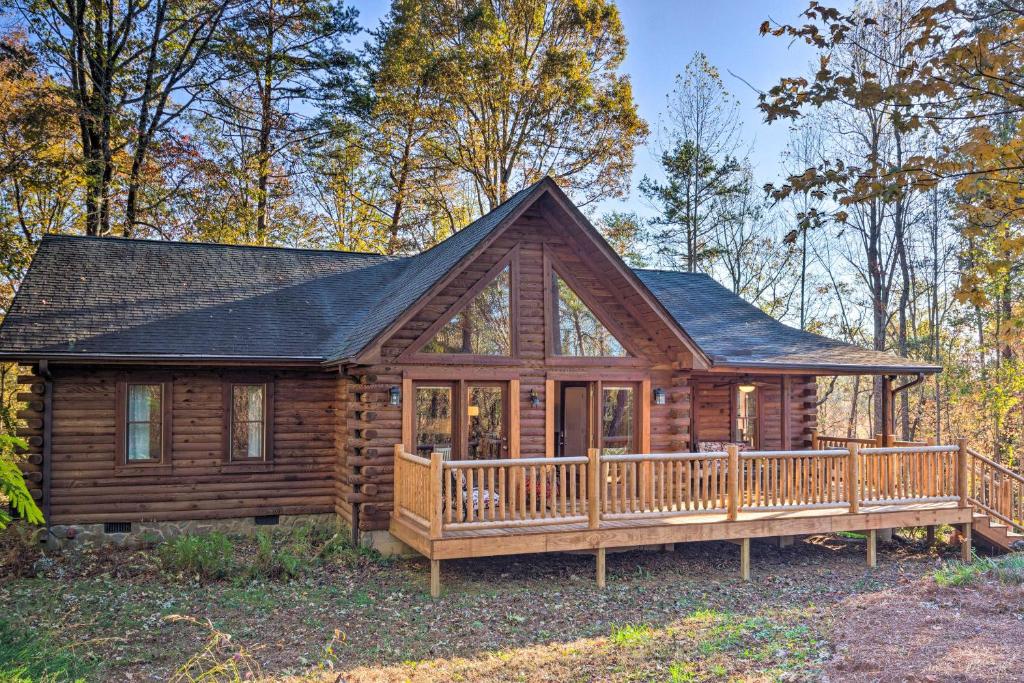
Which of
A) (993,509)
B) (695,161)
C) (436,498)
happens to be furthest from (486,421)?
(695,161)

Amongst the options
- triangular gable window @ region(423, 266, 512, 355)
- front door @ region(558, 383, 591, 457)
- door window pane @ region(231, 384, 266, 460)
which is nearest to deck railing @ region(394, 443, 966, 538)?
front door @ region(558, 383, 591, 457)

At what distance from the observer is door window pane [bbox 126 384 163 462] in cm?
1266

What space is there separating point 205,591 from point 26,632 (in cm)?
240

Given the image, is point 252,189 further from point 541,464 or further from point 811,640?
point 811,640

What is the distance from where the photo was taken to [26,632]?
7961 mm

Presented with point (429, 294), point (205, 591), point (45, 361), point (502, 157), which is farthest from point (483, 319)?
point (502, 157)

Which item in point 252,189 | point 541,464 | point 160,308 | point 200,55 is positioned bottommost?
point 541,464

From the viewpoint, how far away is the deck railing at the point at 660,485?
34.2ft

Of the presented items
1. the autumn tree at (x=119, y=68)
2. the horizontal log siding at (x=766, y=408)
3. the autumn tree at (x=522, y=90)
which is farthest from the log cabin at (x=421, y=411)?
the autumn tree at (x=522, y=90)

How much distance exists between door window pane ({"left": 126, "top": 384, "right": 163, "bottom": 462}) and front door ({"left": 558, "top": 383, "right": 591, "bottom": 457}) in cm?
657

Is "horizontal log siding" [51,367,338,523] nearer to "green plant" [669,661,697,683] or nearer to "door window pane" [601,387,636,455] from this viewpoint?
"door window pane" [601,387,636,455]

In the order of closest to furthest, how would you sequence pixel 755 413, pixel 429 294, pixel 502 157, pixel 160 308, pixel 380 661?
1. pixel 380 661
2. pixel 429 294
3. pixel 160 308
4. pixel 755 413
5. pixel 502 157

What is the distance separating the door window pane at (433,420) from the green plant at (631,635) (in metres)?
4.49

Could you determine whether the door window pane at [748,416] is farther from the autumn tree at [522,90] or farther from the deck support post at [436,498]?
the autumn tree at [522,90]
